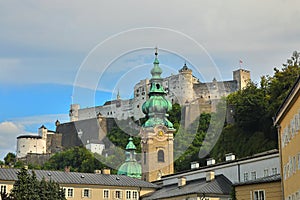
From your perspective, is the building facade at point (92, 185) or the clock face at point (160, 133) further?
the clock face at point (160, 133)

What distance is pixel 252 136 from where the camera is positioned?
108 meters

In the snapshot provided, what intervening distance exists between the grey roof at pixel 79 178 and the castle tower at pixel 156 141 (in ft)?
57.9

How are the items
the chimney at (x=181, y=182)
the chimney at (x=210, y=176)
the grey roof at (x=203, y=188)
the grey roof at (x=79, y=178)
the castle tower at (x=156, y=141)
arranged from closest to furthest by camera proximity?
1. the grey roof at (x=203, y=188)
2. the chimney at (x=210, y=176)
3. the grey roof at (x=79, y=178)
4. the chimney at (x=181, y=182)
5. the castle tower at (x=156, y=141)

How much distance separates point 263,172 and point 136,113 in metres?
125

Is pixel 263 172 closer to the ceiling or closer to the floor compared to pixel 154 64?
closer to the floor

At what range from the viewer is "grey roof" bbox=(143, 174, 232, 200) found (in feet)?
245

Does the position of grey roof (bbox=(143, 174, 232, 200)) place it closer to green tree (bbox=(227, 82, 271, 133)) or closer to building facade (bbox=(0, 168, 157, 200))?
building facade (bbox=(0, 168, 157, 200))

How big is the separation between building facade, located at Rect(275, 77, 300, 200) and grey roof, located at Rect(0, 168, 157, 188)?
39.3 m

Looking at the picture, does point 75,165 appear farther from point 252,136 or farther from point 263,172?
point 263,172

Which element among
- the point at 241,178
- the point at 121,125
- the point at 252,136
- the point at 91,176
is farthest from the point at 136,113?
the point at 241,178

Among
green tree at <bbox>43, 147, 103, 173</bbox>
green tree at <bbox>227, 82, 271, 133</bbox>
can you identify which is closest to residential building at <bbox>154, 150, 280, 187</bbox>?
green tree at <bbox>227, 82, 271, 133</bbox>

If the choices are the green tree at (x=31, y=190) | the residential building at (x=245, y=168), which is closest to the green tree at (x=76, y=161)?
the residential building at (x=245, y=168)

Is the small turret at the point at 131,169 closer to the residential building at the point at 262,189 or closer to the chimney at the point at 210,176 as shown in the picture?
the chimney at the point at 210,176

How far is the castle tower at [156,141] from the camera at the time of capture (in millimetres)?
110562
